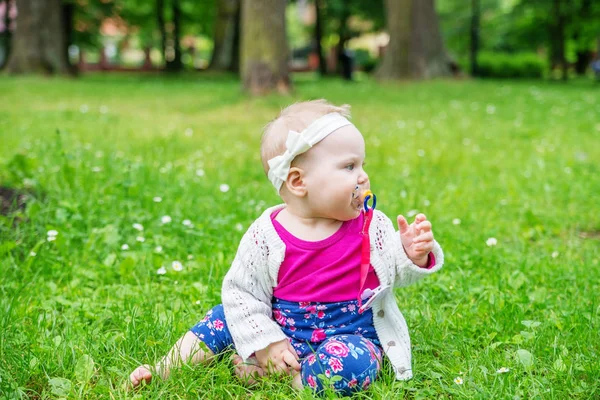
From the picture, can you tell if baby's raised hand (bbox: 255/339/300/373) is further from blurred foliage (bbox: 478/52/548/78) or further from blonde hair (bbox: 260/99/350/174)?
blurred foliage (bbox: 478/52/548/78)

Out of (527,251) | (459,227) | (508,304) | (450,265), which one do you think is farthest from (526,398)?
(459,227)

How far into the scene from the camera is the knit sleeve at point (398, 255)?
8.24 feet

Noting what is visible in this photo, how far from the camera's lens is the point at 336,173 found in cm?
244

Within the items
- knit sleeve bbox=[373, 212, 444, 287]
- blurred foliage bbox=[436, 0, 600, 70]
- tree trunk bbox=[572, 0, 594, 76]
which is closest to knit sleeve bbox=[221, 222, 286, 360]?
knit sleeve bbox=[373, 212, 444, 287]

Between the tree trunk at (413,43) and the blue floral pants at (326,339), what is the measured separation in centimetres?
1628

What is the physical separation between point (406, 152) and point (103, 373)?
533cm

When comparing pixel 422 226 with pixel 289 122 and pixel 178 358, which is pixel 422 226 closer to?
pixel 289 122

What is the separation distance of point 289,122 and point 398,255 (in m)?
0.64

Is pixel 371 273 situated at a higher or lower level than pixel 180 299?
higher

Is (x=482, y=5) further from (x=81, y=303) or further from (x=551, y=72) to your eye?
(x=81, y=303)

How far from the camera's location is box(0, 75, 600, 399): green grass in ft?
8.35

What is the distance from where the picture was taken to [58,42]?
71.2 ft

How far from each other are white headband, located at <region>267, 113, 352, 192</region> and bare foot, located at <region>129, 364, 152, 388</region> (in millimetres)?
865

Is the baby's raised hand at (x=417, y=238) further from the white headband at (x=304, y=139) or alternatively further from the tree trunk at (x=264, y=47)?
the tree trunk at (x=264, y=47)
